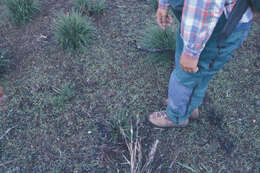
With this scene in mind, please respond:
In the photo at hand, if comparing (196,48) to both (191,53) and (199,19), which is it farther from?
(199,19)

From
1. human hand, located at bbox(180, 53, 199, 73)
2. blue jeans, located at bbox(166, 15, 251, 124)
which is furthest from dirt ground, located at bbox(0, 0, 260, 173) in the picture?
human hand, located at bbox(180, 53, 199, 73)

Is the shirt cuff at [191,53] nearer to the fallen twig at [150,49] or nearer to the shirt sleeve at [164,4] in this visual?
the shirt sleeve at [164,4]

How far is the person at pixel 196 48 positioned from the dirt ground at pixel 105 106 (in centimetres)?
34

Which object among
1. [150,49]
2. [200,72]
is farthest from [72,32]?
[200,72]

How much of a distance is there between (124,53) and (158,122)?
3.89 ft

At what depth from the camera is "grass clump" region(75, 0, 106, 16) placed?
135 inches

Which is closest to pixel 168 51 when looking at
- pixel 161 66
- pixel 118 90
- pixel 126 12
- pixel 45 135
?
pixel 161 66

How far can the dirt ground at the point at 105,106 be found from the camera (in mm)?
2258

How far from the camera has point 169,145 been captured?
2361 mm

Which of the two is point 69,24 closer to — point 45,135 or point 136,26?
point 136,26

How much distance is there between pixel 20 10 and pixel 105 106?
77.0 inches

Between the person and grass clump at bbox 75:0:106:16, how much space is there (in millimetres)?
1695

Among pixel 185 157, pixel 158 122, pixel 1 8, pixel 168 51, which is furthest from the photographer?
pixel 1 8

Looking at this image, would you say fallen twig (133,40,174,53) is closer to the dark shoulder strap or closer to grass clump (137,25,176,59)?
grass clump (137,25,176,59)
